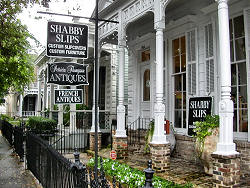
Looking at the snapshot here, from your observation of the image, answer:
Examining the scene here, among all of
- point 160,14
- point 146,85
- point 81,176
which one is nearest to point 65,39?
point 160,14

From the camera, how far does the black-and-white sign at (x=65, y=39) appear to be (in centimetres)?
502

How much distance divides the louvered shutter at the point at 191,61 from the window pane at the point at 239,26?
1.39 metres

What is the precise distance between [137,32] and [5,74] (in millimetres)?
5168

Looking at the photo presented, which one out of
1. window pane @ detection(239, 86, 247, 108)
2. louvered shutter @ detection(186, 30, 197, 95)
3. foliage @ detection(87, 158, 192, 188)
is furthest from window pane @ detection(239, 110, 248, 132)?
foliage @ detection(87, 158, 192, 188)

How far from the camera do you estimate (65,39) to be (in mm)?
5090

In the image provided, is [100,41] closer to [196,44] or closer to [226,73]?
[196,44]

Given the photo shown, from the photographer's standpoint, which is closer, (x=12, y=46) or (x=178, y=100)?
(x=12, y=46)

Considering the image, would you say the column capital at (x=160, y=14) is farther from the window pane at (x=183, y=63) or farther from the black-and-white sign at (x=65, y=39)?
the black-and-white sign at (x=65, y=39)

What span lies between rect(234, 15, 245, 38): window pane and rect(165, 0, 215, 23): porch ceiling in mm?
988

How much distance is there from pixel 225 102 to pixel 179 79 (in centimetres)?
366

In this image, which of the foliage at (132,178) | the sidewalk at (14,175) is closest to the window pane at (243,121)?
the foliage at (132,178)

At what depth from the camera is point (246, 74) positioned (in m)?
6.20

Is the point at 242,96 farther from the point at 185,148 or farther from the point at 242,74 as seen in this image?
the point at 185,148

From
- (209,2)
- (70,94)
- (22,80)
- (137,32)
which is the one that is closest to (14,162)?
(22,80)
